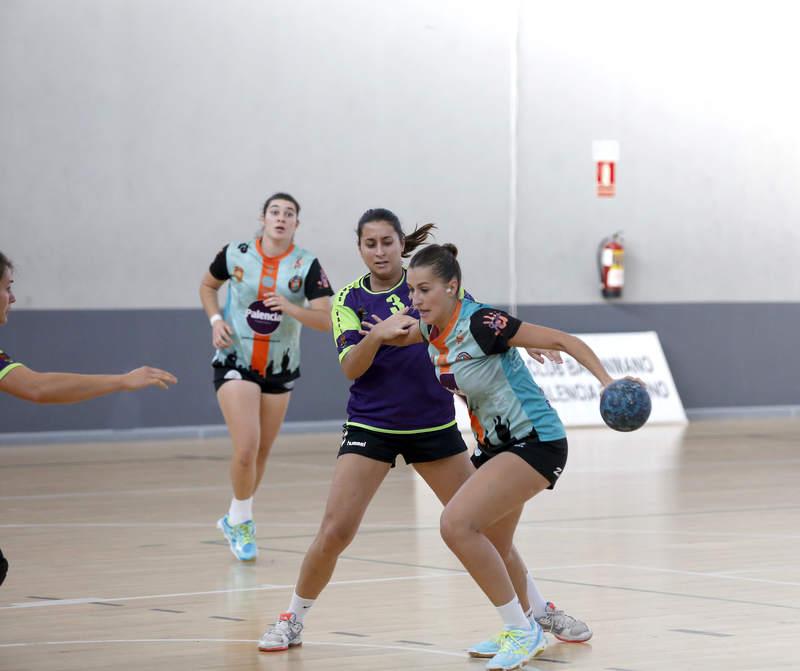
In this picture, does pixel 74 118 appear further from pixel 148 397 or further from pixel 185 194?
pixel 148 397

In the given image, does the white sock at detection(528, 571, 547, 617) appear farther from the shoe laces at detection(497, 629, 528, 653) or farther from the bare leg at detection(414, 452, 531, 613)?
the shoe laces at detection(497, 629, 528, 653)

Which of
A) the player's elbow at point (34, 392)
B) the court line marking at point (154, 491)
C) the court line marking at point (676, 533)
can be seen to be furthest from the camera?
the court line marking at point (154, 491)

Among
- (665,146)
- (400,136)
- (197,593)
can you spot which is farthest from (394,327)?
(665,146)

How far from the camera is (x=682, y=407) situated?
718 inches

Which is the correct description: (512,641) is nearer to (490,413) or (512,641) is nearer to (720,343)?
(490,413)

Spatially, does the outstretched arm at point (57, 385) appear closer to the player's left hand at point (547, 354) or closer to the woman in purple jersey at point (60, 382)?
the woman in purple jersey at point (60, 382)

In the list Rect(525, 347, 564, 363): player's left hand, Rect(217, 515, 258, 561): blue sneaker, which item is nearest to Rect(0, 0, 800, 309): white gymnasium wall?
Rect(217, 515, 258, 561): blue sneaker

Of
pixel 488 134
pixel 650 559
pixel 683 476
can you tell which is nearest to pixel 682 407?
pixel 488 134

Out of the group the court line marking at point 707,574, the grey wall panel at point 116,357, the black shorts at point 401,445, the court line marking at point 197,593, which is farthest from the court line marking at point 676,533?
the grey wall panel at point 116,357

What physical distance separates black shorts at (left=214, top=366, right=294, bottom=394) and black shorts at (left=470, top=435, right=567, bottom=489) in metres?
3.03

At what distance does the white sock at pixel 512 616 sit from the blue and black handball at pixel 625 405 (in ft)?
2.46

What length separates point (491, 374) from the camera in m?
5.34

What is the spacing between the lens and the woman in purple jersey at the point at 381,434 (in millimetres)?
5637

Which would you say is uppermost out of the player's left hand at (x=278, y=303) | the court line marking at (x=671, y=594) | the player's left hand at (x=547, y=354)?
the player's left hand at (x=278, y=303)
